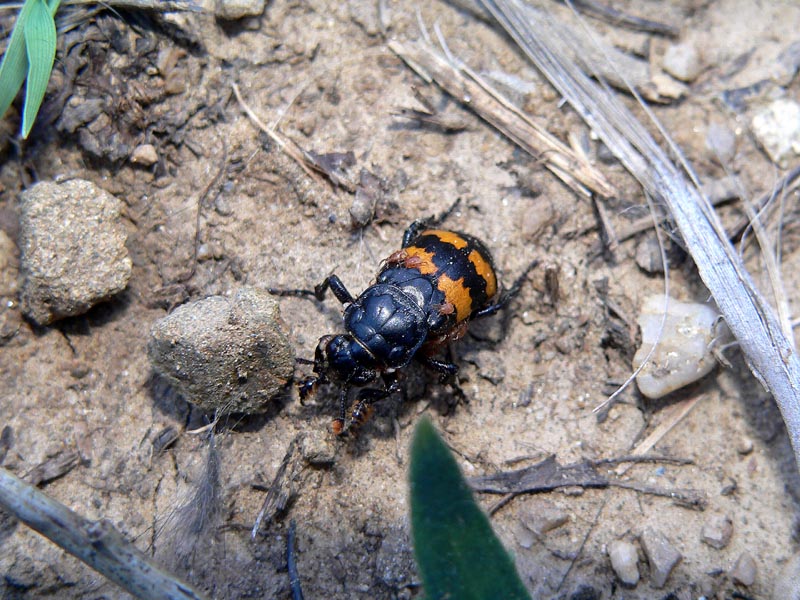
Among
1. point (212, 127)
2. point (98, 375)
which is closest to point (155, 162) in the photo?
point (212, 127)

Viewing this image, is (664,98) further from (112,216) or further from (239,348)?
(112,216)

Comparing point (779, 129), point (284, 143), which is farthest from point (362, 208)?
point (779, 129)

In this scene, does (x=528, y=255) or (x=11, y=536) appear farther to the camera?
(x=528, y=255)

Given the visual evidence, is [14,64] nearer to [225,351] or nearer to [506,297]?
[225,351]

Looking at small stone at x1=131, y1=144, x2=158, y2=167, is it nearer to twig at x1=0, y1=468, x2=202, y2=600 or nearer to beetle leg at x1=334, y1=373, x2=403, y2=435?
beetle leg at x1=334, y1=373, x2=403, y2=435

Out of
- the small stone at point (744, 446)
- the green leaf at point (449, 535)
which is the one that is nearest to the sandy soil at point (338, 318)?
the small stone at point (744, 446)

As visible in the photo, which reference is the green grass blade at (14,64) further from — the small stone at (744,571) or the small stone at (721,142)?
the small stone at (744,571)
